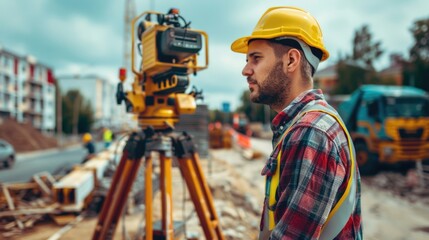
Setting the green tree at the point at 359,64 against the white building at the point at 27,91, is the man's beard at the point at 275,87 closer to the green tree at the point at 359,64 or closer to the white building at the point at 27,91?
the green tree at the point at 359,64

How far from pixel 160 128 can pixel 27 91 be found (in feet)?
177

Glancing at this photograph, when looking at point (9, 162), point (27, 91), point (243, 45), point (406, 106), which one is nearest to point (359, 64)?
point (406, 106)

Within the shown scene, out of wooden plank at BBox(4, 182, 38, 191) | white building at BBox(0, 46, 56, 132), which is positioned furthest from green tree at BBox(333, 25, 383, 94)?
white building at BBox(0, 46, 56, 132)

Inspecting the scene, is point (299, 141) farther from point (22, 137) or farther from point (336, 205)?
point (22, 137)

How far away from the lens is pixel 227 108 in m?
14.6

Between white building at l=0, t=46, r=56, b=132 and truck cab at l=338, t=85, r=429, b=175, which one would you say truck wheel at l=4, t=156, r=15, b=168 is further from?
white building at l=0, t=46, r=56, b=132

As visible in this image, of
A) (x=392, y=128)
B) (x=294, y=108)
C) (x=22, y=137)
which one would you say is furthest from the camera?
(x=22, y=137)

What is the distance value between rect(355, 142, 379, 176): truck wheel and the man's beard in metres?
11.3

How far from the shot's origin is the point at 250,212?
21.6 feet

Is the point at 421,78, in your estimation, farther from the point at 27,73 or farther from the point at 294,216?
the point at 27,73

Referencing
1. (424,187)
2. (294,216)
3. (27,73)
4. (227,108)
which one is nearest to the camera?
(294,216)

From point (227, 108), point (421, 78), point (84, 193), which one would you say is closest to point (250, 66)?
point (84, 193)

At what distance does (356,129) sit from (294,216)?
12.1 meters

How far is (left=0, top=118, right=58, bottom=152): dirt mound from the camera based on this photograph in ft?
100
